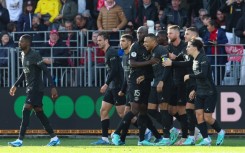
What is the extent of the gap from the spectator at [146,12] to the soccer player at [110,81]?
5.09 meters

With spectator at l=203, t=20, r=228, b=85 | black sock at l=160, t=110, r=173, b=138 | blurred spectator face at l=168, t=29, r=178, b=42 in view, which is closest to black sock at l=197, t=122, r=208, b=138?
black sock at l=160, t=110, r=173, b=138

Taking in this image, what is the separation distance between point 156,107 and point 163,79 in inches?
54.3

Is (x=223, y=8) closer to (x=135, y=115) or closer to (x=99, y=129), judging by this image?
(x=99, y=129)

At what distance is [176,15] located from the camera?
27.0 meters

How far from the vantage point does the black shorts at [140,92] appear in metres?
21.0

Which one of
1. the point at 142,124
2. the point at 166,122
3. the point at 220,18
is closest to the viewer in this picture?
the point at 142,124

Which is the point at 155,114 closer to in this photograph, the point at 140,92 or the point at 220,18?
the point at 140,92

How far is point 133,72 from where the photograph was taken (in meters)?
21.1

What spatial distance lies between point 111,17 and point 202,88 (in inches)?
267

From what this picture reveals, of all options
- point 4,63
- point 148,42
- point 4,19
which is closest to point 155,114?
point 148,42

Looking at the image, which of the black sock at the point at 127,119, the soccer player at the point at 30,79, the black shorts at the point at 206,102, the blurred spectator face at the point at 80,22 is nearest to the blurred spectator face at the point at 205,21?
the blurred spectator face at the point at 80,22

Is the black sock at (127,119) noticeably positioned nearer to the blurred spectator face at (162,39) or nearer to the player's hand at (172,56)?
the player's hand at (172,56)
